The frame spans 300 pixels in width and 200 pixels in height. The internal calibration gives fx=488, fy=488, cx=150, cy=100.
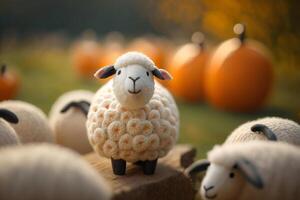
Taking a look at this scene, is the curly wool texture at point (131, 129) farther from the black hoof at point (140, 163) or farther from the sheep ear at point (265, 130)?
the sheep ear at point (265, 130)

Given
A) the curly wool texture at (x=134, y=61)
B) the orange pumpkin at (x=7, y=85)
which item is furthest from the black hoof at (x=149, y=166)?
the orange pumpkin at (x=7, y=85)

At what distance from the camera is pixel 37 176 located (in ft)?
6.23

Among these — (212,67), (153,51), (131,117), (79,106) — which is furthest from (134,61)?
(153,51)

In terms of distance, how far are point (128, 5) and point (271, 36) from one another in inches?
211

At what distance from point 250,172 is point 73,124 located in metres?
1.84

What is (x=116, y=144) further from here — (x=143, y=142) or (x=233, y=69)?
(x=233, y=69)

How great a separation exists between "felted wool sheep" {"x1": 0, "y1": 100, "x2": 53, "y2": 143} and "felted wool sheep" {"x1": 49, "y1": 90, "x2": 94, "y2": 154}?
0.30 m

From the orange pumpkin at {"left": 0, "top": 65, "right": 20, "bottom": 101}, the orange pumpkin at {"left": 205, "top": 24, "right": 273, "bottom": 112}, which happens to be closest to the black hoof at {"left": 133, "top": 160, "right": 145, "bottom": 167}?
the orange pumpkin at {"left": 0, "top": 65, "right": 20, "bottom": 101}

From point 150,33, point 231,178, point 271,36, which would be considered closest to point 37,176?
point 231,178

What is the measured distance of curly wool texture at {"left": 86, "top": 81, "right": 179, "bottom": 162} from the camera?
278cm

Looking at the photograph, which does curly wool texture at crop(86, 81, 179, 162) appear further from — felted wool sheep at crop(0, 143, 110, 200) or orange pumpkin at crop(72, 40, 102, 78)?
orange pumpkin at crop(72, 40, 102, 78)

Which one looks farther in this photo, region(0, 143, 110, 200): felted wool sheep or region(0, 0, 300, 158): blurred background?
region(0, 0, 300, 158): blurred background

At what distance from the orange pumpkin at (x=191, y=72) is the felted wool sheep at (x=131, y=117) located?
3013 millimetres

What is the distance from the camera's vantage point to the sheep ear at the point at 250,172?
6.96ft
